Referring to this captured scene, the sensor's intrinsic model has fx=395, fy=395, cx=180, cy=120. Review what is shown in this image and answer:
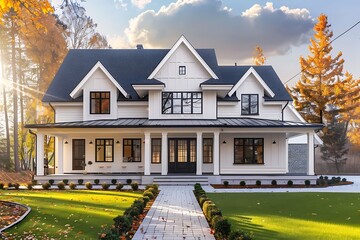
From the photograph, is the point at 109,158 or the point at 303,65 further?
the point at 303,65

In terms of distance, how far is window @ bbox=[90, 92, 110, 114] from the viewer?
26812 millimetres

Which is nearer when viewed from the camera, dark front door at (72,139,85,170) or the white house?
the white house

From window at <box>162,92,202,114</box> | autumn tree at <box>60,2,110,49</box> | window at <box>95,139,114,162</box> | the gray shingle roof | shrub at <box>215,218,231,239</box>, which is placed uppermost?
autumn tree at <box>60,2,110,49</box>

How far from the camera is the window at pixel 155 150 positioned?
26469 mm

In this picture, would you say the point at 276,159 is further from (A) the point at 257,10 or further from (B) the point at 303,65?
(B) the point at 303,65

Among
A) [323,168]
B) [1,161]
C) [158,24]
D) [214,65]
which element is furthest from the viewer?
[323,168]

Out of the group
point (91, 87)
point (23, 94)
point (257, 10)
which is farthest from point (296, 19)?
point (23, 94)

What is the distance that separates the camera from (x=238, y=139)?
26703 mm

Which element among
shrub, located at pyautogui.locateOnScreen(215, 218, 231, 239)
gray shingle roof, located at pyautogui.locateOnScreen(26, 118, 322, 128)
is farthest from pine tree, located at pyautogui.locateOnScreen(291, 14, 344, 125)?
shrub, located at pyautogui.locateOnScreen(215, 218, 231, 239)

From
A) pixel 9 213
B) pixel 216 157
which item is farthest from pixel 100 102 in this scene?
pixel 9 213

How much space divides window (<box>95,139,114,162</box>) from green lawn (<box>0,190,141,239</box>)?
392 inches

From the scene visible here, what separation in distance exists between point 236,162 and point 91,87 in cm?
1103

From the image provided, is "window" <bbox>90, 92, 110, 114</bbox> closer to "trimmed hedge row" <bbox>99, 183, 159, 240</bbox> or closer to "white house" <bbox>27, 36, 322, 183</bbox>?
"white house" <bbox>27, 36, 322, 183</bbox>

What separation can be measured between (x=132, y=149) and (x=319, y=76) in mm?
23104
